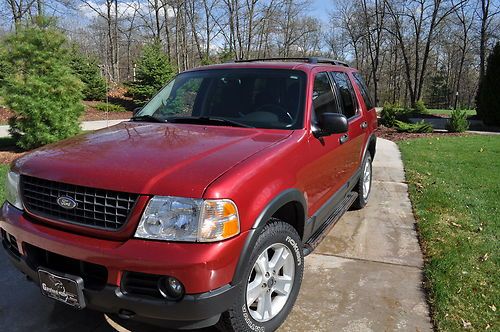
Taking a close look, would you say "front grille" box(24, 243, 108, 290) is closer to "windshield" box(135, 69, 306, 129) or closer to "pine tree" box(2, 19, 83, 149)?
"windshield" box(135, 69, 306, 129)

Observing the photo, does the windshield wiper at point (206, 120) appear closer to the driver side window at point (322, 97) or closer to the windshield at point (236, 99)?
the windshield at point (236, 99)

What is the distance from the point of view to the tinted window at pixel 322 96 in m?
3.71

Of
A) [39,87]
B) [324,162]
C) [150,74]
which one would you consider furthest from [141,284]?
[150,74]

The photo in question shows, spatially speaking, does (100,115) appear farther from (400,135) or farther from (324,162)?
(324,162)

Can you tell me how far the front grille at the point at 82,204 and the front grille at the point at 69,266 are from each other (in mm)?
230

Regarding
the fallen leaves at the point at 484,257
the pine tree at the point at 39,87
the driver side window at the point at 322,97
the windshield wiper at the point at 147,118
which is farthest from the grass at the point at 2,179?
the fallen leaves at the point at 484,257

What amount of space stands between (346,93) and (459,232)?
6.57 feet

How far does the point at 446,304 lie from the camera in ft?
10.6

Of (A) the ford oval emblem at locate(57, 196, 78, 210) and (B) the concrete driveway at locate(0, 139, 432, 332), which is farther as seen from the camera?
(B) the concrete driveway at locate(0, 139, 432, 332)

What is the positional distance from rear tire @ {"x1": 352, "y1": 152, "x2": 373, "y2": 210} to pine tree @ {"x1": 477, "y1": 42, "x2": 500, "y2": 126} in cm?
1225


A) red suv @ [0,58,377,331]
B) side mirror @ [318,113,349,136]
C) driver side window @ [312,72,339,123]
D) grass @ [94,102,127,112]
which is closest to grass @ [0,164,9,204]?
red suv @ [0,58,377,331]

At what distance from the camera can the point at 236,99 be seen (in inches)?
149

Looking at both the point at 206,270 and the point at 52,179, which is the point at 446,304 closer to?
the point at 206,270

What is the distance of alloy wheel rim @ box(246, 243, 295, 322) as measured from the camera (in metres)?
2.66
